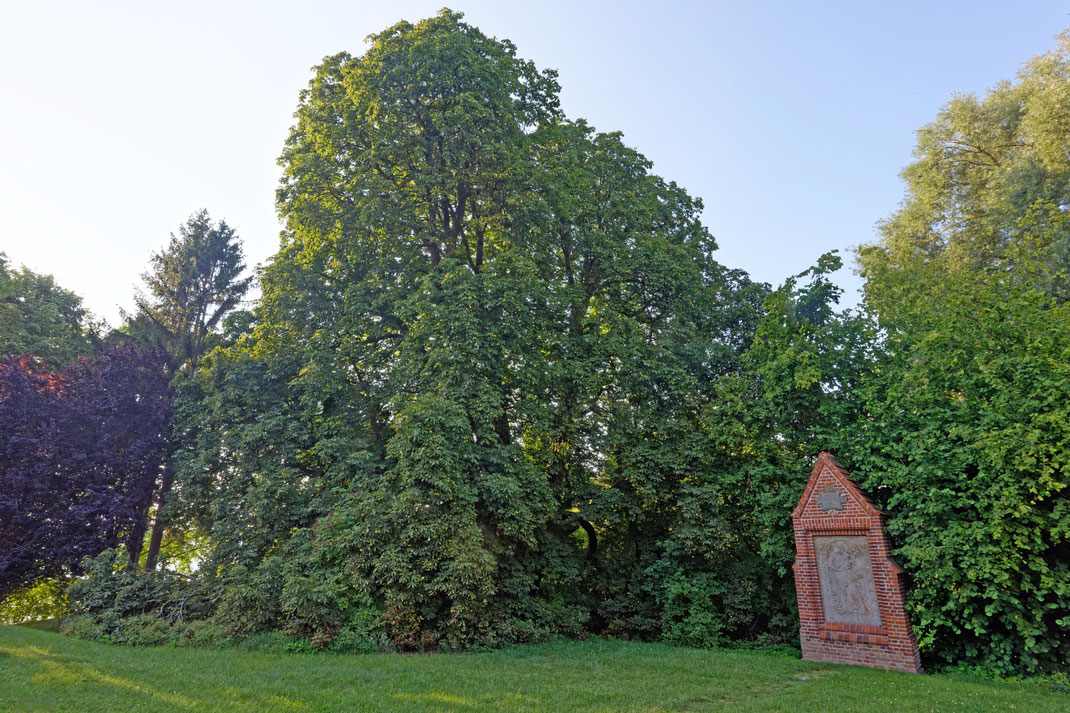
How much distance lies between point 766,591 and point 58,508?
77.1 feet

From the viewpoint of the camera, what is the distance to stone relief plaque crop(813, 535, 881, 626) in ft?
38.8

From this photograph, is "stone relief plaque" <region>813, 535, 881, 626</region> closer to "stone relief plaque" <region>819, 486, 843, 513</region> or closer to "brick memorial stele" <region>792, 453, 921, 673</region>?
"brick memorial stele" <region>792, 453, 921, 673</region>

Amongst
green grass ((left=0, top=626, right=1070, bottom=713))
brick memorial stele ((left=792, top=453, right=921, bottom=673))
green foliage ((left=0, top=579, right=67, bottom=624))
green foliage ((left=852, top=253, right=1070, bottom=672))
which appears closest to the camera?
green grass ((left=0, top=626, right=1070, bottom=713))

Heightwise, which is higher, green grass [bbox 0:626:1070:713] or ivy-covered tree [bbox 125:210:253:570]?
ivy-covered tree [bbox 125:210:253:570]

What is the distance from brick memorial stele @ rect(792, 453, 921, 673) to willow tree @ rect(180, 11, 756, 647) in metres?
3.97

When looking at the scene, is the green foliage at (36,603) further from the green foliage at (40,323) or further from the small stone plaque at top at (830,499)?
the small stone plaque at top at (830,499)

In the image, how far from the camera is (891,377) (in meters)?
13.4

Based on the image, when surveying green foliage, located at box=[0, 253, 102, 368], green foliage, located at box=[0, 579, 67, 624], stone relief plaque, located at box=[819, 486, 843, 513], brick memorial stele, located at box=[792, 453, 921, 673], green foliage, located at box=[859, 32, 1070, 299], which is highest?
green foliage, located at box=[859, 32, 1070, 299]

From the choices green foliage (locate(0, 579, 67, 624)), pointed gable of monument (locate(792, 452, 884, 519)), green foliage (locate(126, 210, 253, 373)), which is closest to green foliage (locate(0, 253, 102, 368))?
green foliage (locate(126, 210, 253, 373))

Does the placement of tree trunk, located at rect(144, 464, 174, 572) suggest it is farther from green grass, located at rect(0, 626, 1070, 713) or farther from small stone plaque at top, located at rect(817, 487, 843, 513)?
small stone plaque at top, located at rect(817, 487, 843, 513)

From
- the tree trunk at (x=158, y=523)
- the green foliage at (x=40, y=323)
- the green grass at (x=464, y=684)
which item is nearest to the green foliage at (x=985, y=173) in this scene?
the green grass at (x=464, y=684)

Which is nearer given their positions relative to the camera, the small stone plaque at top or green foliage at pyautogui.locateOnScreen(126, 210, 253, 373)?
the small stone plaque at top

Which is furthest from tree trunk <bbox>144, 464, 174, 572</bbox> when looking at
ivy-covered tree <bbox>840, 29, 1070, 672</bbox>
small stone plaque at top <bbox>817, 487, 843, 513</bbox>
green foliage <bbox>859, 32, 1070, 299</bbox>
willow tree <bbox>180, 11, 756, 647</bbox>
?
green foliage <bbox>859, 32, 1070, 299</bbox>

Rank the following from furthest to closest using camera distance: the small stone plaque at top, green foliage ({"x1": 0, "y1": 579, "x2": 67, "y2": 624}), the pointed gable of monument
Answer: green foliage ({"x1": 0, "y1": 579, "x2": 67, "y2": 624}) < the small stone plaque at top < the pointed gable of monument
